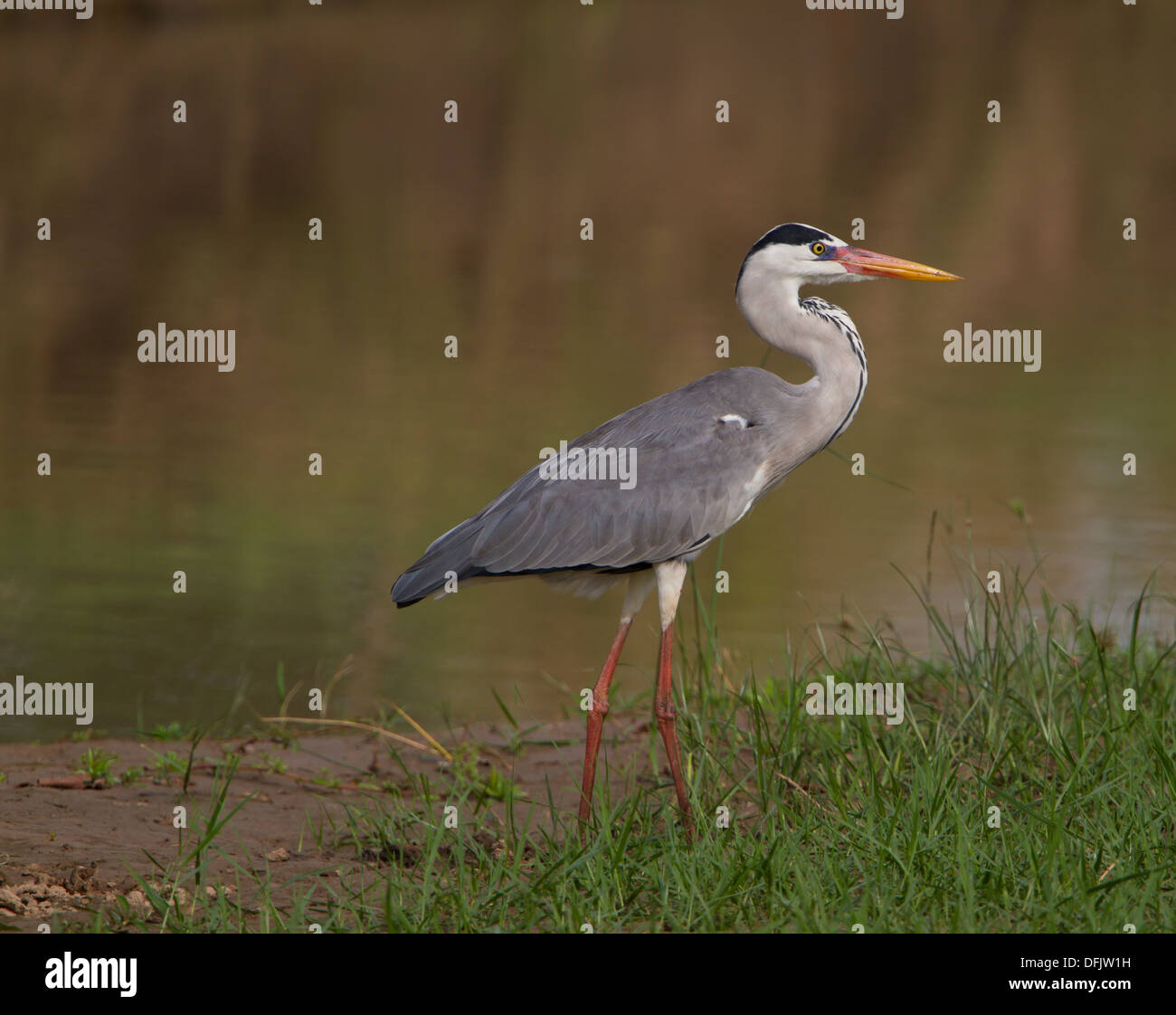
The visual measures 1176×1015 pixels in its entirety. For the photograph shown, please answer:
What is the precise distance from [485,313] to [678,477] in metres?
10.1

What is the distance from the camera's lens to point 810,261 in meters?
5.79

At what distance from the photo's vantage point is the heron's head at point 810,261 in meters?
5.79

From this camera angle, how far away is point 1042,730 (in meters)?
5.27

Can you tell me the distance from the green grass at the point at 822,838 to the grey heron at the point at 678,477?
18.1 inches

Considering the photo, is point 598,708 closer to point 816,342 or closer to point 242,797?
point 242,797

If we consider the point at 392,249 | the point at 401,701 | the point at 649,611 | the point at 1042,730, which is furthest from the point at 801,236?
the point at 392,249

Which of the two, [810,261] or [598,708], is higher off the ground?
[810,261]

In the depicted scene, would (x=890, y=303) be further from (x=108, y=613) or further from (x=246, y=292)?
(x=108, y=613)

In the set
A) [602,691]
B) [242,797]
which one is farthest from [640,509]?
[242,797]

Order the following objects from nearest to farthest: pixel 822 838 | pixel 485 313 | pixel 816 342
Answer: pixel 822 838 → pixel 816 342 → pixel 485 313

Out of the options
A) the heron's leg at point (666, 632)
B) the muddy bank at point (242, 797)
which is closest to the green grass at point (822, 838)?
the muddy bank at point (242, 797)

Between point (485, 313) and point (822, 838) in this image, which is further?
point (485, 313)

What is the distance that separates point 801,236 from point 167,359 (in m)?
9.12

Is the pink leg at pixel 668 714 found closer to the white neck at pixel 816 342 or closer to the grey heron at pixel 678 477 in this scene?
the grey heron at pixel 678 477
